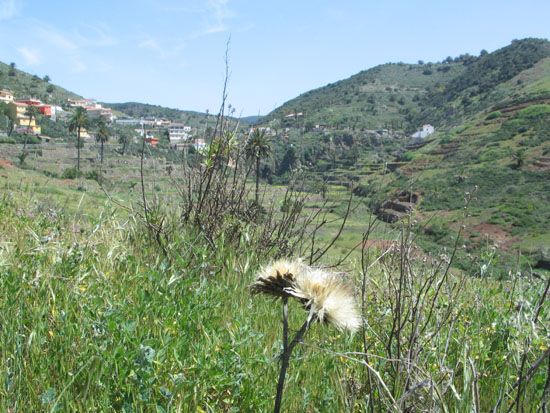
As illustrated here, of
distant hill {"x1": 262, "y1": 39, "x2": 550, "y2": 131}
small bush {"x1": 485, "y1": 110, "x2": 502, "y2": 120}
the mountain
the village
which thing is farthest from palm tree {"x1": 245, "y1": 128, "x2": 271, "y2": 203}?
small bush {"x1": 485, "y1": 110, "x2": 502, "y2": 120}

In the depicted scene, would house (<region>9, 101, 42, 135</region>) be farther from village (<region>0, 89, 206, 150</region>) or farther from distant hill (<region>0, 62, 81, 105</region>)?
distant hill (<region>0, 62, 81, 105</region>)

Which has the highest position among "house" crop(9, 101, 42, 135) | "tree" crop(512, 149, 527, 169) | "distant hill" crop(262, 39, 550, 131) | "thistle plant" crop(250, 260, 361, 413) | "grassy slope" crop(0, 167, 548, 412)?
"distant hill" crop(262, 39, 550, 131)

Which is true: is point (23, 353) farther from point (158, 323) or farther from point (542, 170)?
point (542, 170)

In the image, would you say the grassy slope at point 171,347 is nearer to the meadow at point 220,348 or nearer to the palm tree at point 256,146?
the meadow at point 220,348

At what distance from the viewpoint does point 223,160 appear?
432 centimetres

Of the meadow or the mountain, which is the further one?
the mountain

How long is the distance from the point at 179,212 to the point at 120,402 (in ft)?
9.34

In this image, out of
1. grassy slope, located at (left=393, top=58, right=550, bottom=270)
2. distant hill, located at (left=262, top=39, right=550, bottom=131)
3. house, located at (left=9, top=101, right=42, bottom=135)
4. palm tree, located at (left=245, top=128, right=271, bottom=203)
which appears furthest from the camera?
distant hill, located at (left=262, top=39, right=550, bottom=131)

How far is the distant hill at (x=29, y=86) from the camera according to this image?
12144cm

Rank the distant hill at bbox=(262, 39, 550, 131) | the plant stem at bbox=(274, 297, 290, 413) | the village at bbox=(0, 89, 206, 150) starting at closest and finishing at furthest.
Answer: the plant stem at bbox=(274, 297, 290, 413) < the village at bbox=(0, 89, 206, 150) < the distant hill at bbox=(262, 39, 550, 131)

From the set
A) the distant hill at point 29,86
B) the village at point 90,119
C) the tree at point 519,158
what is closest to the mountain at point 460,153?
the tree at point 519,158

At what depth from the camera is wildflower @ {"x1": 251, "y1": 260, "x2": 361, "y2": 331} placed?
1256 mm

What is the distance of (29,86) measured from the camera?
131875 mm

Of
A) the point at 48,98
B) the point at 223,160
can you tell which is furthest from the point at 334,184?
the point at 48,98
